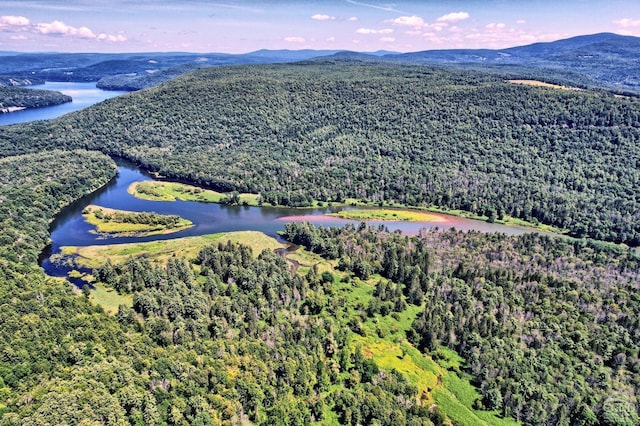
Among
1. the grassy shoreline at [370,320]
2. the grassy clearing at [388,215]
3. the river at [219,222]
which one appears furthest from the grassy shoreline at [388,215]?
the grassy shoreline at [370,320]

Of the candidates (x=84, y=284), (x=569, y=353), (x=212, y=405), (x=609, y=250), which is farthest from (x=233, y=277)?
(x=609, y=250)

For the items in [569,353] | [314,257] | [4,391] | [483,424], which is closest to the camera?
[4,391]

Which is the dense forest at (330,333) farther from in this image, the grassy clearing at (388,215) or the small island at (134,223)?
the grassy clearing at (388,215)

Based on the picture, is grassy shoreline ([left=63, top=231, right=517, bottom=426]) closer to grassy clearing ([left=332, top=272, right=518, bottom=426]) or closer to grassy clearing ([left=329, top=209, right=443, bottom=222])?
grassy clearing ([left=332, top=272, right=518, bottom=426])

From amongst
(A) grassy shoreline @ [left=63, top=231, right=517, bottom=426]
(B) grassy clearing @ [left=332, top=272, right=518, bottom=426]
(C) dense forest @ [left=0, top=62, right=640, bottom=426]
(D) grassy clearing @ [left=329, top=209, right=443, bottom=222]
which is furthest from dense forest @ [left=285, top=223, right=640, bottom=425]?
(D) grassy clearing @ [left=329, top=209, right=443, bottom=222]

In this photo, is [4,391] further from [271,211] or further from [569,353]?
[271,211]
